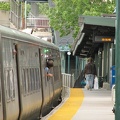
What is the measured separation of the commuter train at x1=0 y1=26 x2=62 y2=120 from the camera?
1151 centimetres

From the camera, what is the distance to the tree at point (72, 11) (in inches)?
1820

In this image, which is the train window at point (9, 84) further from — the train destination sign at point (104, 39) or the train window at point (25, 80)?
the train destination sign at point (104, 39)

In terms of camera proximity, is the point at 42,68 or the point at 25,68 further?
the point at 42,68

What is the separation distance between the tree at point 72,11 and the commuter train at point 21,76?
27023 mm

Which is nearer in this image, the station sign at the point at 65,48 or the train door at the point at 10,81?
the train door at the point at 10,81

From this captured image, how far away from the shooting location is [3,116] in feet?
36.5

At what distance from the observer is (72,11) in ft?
A: 162

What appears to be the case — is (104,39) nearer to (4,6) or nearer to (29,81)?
(4,6)

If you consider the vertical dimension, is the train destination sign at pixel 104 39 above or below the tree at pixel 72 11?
below

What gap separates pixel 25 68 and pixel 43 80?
14.5ft

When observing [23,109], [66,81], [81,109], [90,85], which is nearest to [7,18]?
[90,85]

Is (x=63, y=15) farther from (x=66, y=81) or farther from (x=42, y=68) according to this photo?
(x=42, y=68)

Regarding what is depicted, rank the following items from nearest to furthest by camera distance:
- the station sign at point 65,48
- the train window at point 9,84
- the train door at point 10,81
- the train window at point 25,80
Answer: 1. the train door at point 10,81
2. the train window at point 9,84
3. the train window at point 25,80
4. the station sign at point 65,48

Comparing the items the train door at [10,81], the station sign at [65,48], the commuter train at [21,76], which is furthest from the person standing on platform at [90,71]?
the station sign at [65,48]
